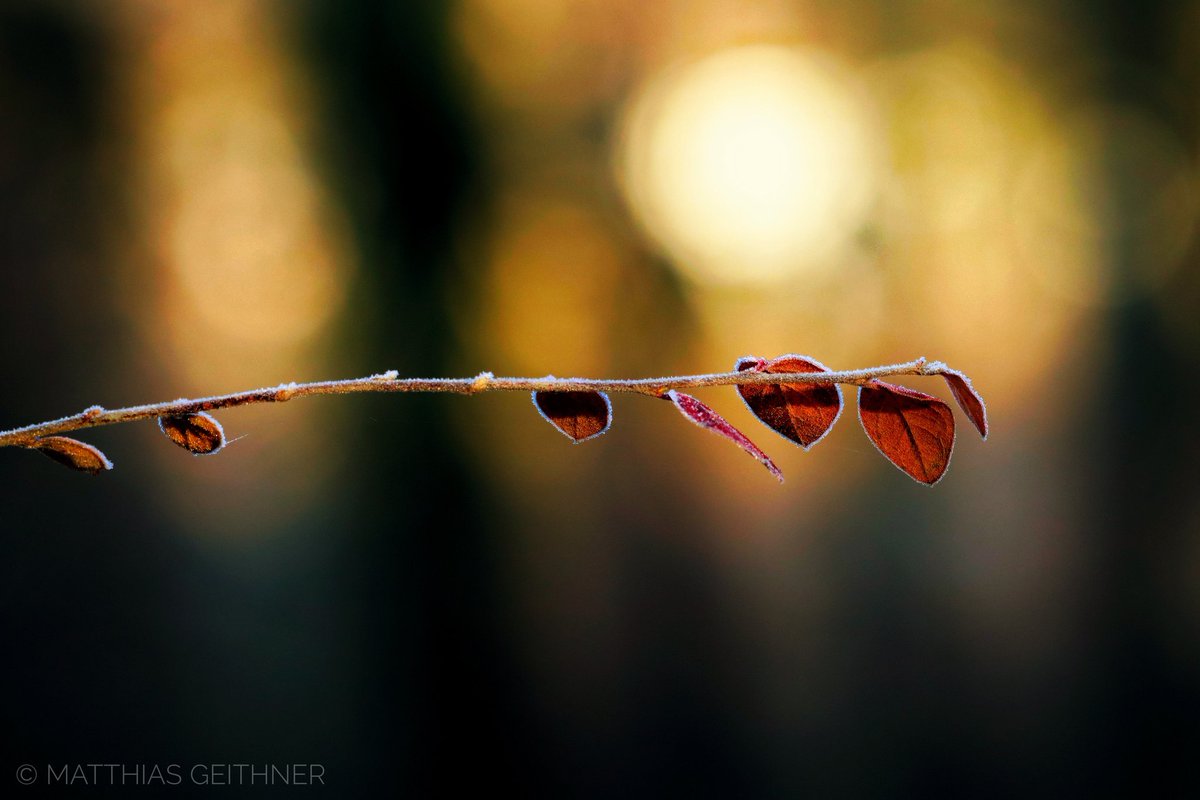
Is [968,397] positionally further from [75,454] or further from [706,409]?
[75,454]

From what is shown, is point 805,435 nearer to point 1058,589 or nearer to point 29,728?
point 29,728

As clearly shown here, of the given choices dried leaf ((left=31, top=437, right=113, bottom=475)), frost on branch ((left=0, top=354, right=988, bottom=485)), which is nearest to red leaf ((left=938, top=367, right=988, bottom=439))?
frost on branch ((left=0, top=354, right=988, bottom=485))

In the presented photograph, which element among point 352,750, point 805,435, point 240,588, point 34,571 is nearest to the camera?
point 805,435

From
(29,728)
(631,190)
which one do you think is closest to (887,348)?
(631,190)

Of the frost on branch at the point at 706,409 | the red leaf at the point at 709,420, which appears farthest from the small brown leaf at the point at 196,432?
the red leaf at the point at 709,420

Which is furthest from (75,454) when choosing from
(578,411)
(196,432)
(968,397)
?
(968,397)

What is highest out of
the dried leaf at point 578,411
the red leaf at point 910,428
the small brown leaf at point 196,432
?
the small brown leaf at point 196,432

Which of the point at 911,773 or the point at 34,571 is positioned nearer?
the point at 34,571

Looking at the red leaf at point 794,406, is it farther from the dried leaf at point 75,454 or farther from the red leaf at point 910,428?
the dried leaf at point 75,454
